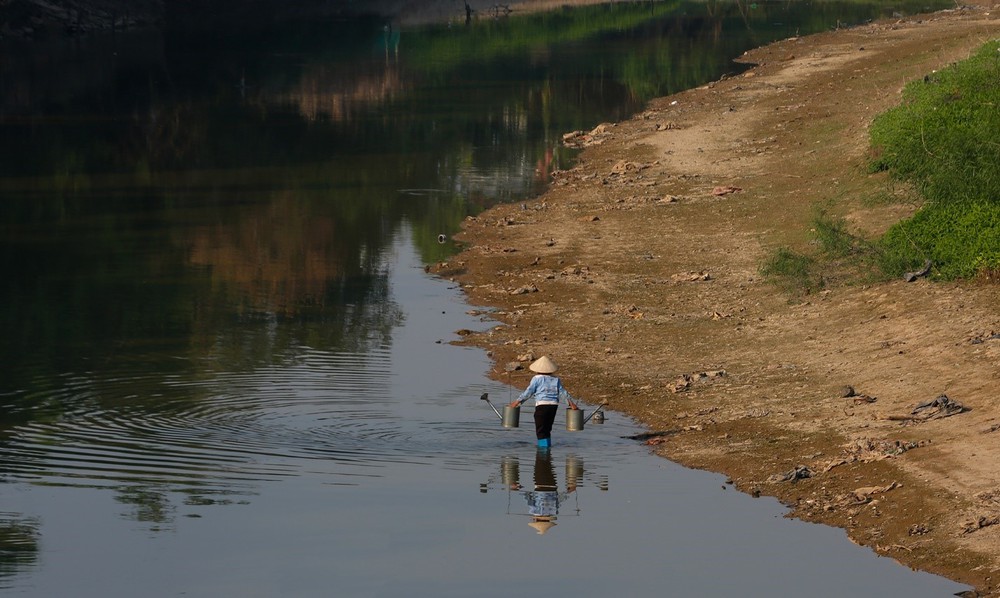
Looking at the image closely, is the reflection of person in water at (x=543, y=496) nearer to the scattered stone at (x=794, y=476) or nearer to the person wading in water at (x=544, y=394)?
the person wading in water at (x=544, y=394)

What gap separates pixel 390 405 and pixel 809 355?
17.8ft

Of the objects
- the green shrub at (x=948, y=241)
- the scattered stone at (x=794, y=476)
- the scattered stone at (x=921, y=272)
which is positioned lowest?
the scattered stone at (x=794, y=476)

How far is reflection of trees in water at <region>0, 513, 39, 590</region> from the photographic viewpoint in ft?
47.0

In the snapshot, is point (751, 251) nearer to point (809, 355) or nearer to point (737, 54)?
point (809, 355)

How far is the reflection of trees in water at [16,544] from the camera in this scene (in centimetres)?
1432

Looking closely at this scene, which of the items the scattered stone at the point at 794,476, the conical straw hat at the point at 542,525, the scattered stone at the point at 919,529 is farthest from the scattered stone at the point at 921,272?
the conical straw hat at the point at 542,525

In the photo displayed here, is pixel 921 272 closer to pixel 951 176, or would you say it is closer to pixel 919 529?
pixel 951 176

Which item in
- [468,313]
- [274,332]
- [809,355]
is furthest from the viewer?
[468,313]

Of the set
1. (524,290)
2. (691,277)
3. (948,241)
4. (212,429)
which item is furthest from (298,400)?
(948,241)

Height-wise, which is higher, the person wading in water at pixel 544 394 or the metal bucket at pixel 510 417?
the person wading in water at pixel 544 394

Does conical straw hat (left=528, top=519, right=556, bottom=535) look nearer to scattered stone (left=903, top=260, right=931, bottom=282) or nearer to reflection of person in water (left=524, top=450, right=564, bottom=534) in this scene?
reflection of person in water (left=524, top=450, right=564, bottom=534)

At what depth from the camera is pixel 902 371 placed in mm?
19172

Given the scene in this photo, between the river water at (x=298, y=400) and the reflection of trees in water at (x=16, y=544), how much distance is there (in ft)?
0.14

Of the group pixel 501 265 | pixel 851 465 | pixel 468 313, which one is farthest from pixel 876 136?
pixel 851 465
